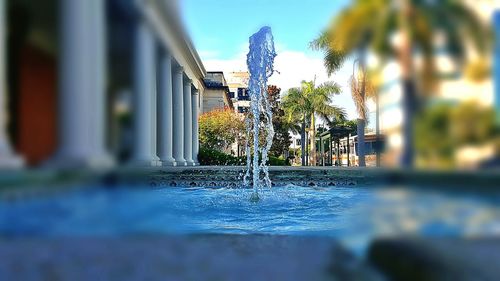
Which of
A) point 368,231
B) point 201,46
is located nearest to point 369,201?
point 368,231

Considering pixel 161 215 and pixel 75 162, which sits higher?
pixel 75 162

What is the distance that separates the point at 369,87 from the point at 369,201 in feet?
0.75

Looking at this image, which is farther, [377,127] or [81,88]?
[377,127]

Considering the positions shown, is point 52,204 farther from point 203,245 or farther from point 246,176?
point 246,176

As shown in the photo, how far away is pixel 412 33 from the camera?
0.81 m

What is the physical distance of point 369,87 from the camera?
0.91 metres

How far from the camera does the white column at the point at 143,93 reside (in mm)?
865

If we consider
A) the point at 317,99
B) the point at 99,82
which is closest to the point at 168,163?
the point at 99,82

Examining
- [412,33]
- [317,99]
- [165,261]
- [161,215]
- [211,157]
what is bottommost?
[165,261]

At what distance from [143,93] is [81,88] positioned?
0.16 m

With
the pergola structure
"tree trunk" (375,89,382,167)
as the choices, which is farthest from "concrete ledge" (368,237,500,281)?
the pergola structure

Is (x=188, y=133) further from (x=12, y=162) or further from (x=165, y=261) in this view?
(x=12, y=162)

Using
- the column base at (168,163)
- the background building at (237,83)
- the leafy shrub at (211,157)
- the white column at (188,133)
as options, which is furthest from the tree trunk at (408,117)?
the background building at (237,83)

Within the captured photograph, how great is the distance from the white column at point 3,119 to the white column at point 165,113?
1.19 feet
